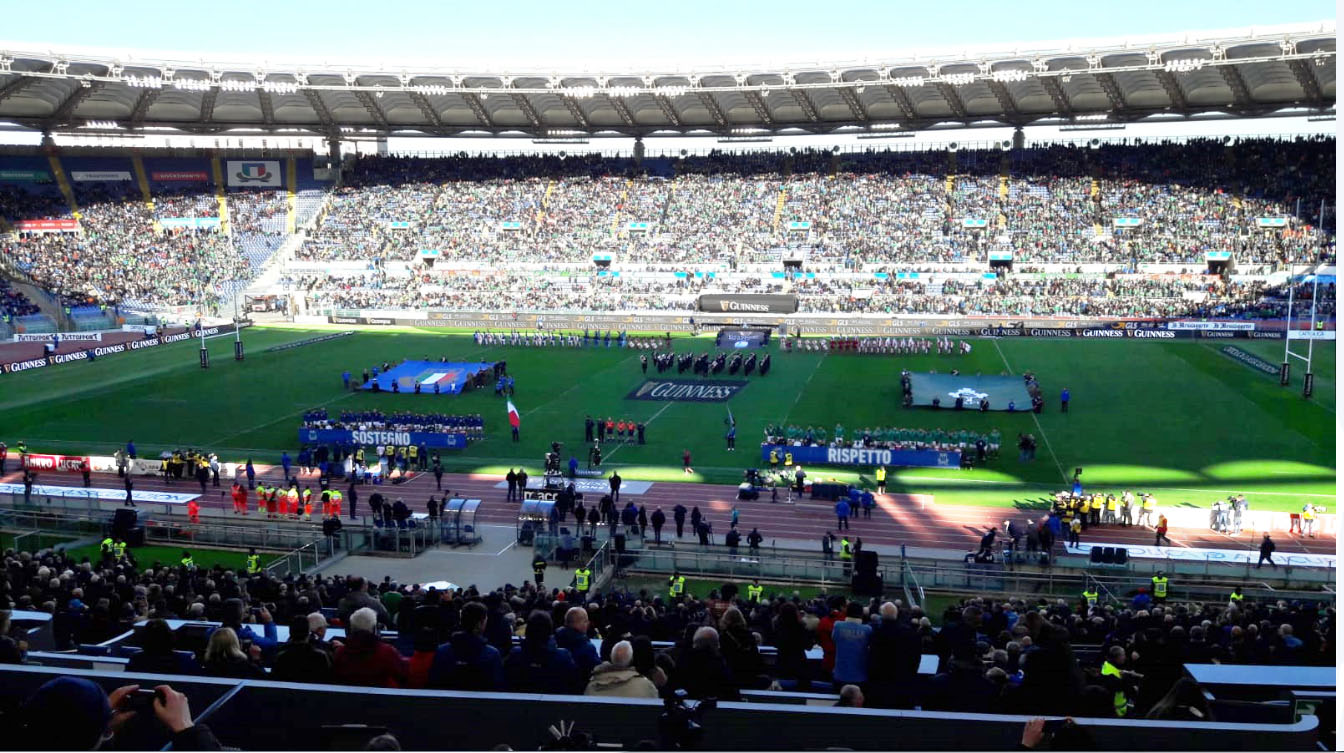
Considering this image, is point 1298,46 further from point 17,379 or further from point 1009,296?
point 17,379

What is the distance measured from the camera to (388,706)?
5.40m

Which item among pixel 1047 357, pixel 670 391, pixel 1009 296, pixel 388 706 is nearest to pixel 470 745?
pixel 388 706

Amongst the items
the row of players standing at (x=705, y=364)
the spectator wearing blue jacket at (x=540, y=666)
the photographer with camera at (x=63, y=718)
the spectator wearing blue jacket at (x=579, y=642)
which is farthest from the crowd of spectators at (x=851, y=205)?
the photographer with camera at (x=63, y=718)

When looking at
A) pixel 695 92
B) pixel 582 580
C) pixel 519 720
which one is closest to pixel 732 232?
pixel 695 92

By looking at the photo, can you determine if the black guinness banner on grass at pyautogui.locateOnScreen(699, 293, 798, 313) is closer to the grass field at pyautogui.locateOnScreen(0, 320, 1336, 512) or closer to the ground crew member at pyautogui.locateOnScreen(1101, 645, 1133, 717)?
the grass field at pyautogui.locateOnScreen(0, 320, 1336, 512)

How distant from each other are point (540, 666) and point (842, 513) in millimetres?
17174

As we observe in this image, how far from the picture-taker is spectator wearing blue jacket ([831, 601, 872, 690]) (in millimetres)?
7445

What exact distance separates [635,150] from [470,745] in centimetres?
7492

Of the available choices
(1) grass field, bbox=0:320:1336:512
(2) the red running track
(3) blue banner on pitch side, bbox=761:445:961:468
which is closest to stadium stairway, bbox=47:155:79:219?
(1) grass field, bbox=0:320:1336:512

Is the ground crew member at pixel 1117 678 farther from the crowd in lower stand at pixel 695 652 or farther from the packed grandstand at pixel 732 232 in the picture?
the packed grandstand at pixel 732 232

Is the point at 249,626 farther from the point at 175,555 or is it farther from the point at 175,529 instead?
the point at 175,529

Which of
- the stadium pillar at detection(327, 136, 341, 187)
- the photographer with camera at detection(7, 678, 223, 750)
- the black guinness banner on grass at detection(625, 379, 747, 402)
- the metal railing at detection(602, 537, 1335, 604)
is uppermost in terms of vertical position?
the stadium pillar at detection(327, 136, 341, 187)

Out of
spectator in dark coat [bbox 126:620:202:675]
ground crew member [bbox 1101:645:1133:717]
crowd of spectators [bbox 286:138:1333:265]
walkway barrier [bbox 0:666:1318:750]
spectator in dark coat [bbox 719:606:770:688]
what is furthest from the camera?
crowd of spectators [bbox 286:138:1333:265]

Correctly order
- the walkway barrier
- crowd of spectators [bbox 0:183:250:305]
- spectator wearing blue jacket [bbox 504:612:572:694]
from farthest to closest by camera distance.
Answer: crowd of spectators [bbox 0:183:250:305] → spectator wearing blue jacket [bbox 504:612:572:694] → the walkway barrier
